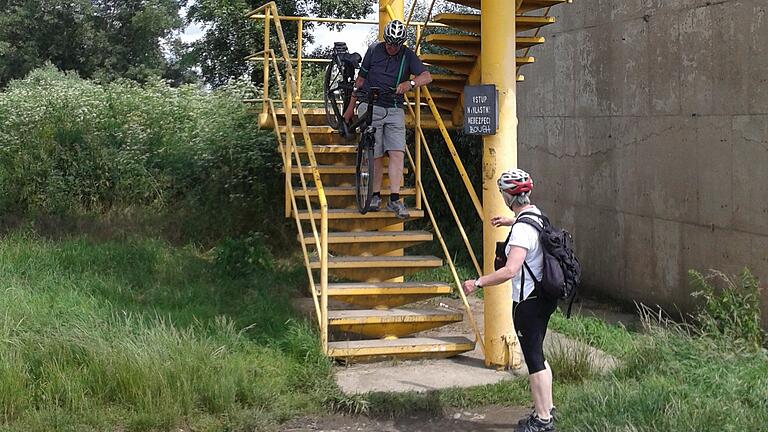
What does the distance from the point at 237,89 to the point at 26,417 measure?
9809 millimetres

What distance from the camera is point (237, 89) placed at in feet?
50.5

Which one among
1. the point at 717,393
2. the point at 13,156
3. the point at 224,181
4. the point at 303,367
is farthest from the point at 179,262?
the point at 717,393

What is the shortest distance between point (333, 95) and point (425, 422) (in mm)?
4279

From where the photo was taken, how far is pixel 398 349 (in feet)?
25.3

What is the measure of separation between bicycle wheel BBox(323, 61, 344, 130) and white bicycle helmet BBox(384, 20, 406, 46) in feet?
3.94

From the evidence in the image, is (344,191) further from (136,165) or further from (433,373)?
(136,165)

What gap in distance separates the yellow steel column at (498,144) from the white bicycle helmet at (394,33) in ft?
3.44

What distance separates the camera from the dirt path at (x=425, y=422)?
639cm

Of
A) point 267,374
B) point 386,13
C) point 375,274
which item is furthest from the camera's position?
point 386,13

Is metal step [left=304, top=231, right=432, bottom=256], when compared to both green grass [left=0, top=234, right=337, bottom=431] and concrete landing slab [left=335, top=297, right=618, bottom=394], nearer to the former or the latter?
green grass [left=0, top=234, right=337, bottom=431]

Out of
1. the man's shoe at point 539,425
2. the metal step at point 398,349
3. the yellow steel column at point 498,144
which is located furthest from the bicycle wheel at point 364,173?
the man's shoe at point 539,425

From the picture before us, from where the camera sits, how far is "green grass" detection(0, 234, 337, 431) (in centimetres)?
Answer: 634

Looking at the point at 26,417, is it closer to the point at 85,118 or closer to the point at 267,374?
the point at 267,374

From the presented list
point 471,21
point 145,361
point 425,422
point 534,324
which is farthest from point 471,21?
point 145,361
